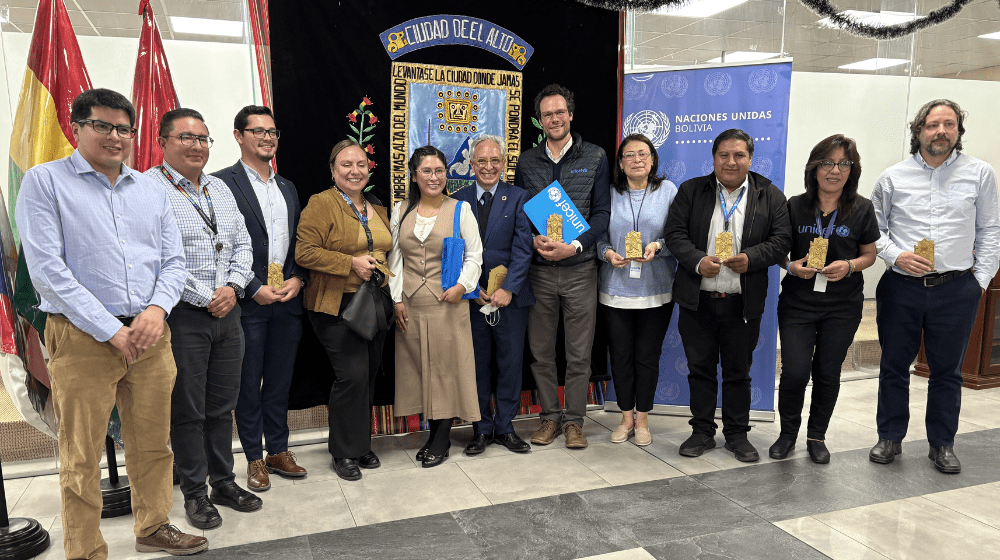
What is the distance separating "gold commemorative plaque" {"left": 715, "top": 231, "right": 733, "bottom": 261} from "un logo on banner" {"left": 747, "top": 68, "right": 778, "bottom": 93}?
1211 millimetres

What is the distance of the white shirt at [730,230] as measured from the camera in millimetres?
3250

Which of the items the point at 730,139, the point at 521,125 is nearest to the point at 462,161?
the point at 521,125

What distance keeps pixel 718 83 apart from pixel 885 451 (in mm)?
2318

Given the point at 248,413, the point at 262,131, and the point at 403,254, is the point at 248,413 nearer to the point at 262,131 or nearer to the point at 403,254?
the point at 403,254

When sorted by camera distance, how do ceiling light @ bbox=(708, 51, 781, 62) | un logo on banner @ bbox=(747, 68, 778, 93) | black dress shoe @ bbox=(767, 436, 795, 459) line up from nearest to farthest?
black dress shoe @ bbox=(767, 436, 795, 459) < un logo on banner @ bbox=(747, 68, 778, 93) < ceiling light @ bbox=(708, 51, 781, 62)

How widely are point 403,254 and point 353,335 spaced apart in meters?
0.50

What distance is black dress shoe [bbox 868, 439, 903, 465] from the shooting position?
330 cm

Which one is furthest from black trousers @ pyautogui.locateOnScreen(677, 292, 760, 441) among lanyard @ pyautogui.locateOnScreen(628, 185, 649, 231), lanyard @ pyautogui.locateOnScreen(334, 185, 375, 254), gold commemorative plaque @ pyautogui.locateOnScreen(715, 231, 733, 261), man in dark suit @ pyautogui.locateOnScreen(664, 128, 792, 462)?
lanyard @ pyautogui.locateOnScreen(334, 185, 375, 254)

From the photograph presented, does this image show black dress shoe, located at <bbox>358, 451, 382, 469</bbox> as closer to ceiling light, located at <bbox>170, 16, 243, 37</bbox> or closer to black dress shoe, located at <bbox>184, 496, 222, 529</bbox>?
black dress shoe, located at <bbox>184, 496, 222, 529</bbox>

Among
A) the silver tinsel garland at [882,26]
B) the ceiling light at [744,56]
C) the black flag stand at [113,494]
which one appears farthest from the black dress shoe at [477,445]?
the silver tinsel garland at [882,26]

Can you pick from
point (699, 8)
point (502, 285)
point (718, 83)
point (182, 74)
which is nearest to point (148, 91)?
point (182, 74)

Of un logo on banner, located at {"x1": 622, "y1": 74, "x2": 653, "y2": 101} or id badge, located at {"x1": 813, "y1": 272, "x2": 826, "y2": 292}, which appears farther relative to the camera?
un logo on banner, located at {"x1": 622, "y1": 74, "x2": 653, "y2": 101}

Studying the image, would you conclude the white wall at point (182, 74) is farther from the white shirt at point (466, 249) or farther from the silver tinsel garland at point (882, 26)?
the silver tinsel garland at point (882, 26)

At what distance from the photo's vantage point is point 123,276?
2135 mm
